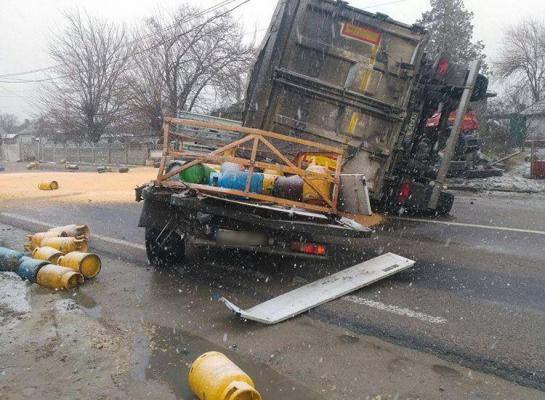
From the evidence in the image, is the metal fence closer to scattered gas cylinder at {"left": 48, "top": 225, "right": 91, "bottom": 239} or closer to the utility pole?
scattered gas cylinder at {"left": 48, "top": 225, "right": 91, "bottom": 239}

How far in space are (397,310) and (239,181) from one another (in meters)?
1.93

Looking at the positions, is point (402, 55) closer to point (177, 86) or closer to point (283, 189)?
point (283, 189)

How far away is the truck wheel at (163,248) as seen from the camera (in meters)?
5.28

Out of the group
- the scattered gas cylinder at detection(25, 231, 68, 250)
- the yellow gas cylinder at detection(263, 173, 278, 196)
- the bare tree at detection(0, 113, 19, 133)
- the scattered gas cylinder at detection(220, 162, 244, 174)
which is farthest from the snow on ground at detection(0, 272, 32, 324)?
the bare tree at detection(0, 113, 19, 133)

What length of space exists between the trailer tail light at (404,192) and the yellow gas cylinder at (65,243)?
4.93 meters

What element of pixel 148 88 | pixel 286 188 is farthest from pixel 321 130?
pixel 148 88

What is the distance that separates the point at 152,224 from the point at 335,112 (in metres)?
3.24

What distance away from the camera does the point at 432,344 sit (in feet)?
11.2

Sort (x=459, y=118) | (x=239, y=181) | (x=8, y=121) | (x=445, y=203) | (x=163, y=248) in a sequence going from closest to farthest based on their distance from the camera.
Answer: (x=239, y=181), (x=163, y=248), (x=459, y=118), (x=445, y=203), (x=8, y=121)

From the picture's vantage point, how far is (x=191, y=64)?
29.5 m

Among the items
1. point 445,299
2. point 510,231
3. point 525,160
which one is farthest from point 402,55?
point 525,160

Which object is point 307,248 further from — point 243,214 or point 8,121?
point 8,121

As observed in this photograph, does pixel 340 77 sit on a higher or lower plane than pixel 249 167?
higher

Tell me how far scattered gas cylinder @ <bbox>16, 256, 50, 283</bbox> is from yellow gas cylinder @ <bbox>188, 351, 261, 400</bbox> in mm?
2748
